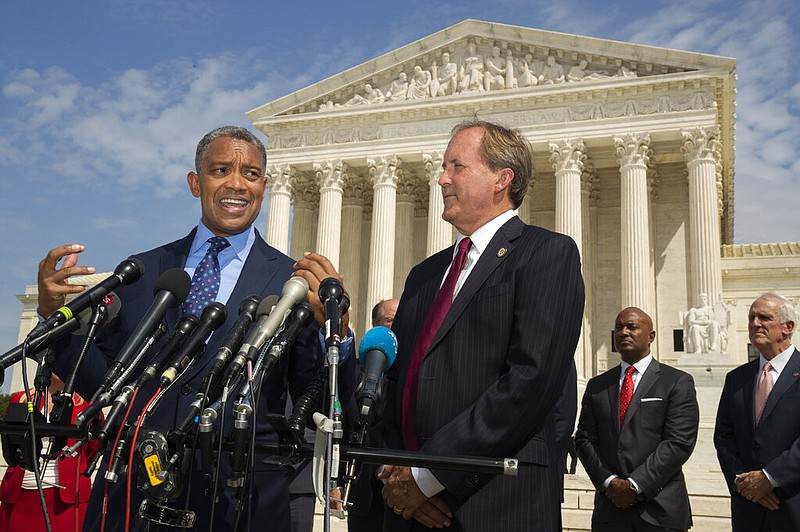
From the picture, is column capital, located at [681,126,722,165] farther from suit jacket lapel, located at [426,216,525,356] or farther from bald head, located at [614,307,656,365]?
suit jacket lapel, located at [426,216,525,356]

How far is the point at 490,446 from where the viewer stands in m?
3.25

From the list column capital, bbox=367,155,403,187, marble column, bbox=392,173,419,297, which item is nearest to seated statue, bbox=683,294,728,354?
marble column, bbox=392,173,419,297

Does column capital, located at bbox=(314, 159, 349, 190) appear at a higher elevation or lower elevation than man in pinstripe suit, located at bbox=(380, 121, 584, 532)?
higher

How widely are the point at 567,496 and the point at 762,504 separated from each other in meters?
5.32

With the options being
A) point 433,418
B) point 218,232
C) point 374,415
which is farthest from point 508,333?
point 218,232

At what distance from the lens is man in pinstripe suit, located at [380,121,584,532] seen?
3.31 m

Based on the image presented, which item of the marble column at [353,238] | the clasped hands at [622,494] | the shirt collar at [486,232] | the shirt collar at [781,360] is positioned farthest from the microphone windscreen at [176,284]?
the marble column at [353,238]

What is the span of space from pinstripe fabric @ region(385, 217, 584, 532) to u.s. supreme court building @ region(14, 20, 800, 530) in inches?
1061

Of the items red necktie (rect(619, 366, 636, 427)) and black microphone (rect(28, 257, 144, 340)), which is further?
red necktie (rect(619, 366, 636, 427))

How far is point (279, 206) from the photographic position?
36.4 m

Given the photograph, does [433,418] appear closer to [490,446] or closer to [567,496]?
[490,446]

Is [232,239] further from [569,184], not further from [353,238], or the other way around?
[353,238]

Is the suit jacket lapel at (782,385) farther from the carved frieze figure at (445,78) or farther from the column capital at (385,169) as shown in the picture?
the carved frieze figure at (445,78)

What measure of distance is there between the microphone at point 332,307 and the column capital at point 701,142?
30.7 meters
